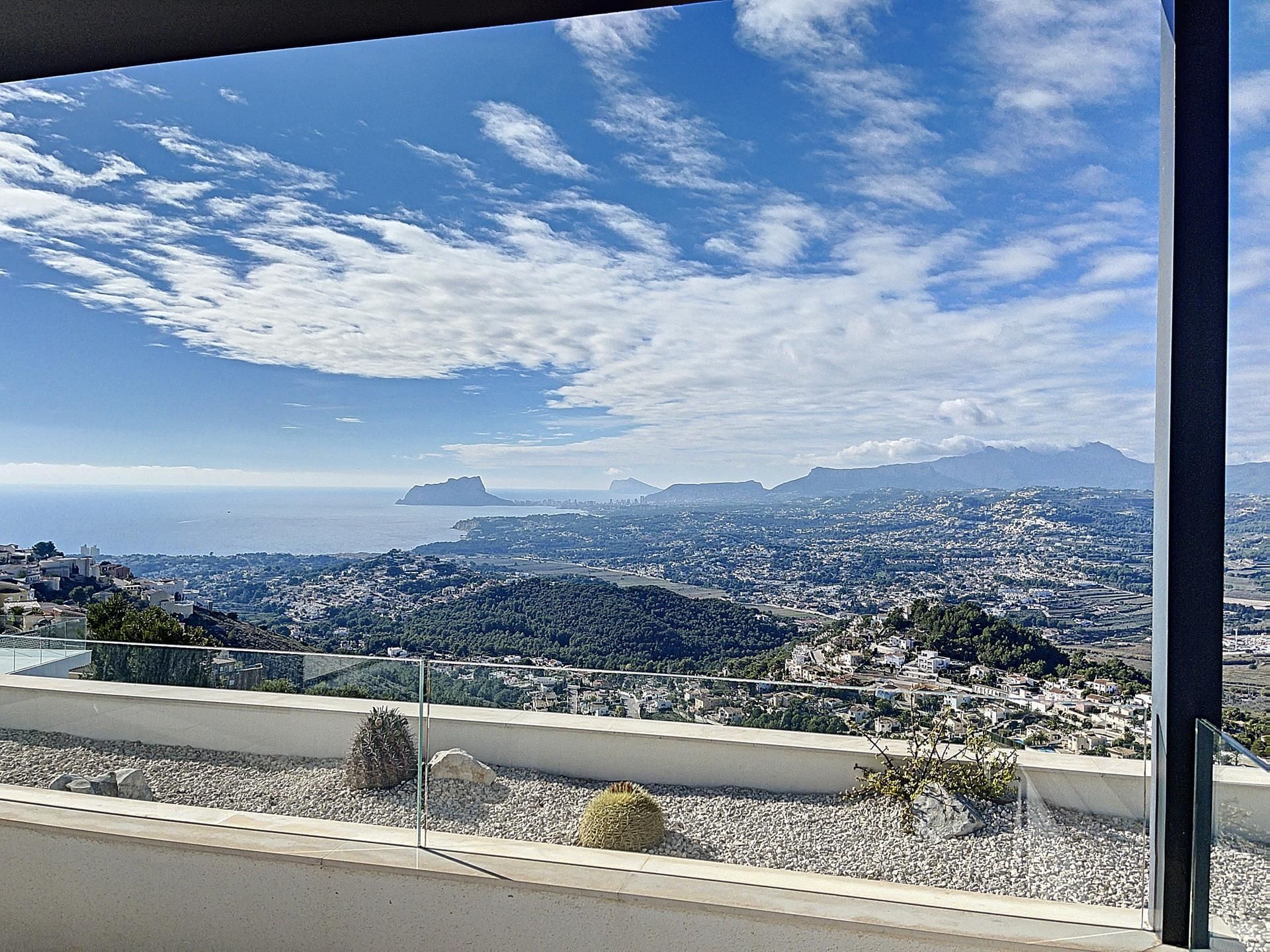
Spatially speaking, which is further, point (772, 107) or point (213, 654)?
point (772, 107)

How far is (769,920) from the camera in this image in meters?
2.14

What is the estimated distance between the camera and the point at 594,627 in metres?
3.89

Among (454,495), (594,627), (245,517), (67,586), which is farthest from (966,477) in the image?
(67,586)

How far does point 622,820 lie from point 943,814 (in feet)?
3.04

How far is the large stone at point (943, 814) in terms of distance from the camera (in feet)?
7.41

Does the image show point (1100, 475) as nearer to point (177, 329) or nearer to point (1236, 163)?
point (1236, 163)

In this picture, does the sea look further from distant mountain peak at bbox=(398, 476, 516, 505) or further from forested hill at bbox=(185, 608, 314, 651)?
forested hill at bbox=(185, 608, 314, 651)

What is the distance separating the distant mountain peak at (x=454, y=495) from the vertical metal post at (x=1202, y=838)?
438 centimetres

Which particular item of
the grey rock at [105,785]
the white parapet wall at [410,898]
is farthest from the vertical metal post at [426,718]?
the grey rock at [105,785]

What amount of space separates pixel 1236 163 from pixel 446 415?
15.8 ft

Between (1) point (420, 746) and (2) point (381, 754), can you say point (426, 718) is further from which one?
(2) point (381, 754)

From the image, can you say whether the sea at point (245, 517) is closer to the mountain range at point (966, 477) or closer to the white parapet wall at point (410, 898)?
the mountain range at point (966, 477)

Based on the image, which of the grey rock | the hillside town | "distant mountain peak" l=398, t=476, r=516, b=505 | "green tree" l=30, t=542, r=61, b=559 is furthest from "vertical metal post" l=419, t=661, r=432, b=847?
"green tree" l=30, t=542, r=61, b=559

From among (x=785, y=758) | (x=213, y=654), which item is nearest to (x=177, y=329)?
(x=213, y=654)
